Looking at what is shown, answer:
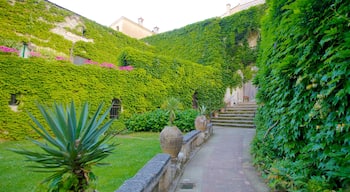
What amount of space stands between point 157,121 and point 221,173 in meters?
6.61

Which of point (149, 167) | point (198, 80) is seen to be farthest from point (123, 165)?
point (198, 80)

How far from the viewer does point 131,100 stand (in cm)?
1176

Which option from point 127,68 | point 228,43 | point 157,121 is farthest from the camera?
point 228,43

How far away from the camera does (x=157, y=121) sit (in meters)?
10.9

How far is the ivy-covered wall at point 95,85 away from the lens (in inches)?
331

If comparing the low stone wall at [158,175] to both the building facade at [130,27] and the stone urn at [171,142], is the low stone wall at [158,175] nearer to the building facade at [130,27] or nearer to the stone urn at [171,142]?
the stone urn at [171,142]

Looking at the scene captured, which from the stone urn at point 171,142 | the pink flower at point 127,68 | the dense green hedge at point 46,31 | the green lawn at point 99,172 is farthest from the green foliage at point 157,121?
the dense green hedge at point 46,31

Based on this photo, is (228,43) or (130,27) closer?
(228,43)

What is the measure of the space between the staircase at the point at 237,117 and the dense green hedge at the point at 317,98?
31.3 ft

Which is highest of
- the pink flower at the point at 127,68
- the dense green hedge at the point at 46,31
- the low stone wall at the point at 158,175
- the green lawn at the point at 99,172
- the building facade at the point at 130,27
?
the building facade at the point at 130,27

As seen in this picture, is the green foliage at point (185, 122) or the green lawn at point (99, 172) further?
the green foliage at point (185, 122)

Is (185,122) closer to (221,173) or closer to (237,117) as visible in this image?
(237,117)

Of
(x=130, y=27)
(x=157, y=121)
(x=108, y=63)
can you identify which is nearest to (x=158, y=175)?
(x=157, y=121)

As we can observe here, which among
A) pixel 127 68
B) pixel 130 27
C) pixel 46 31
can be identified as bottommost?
pixel 127 68
